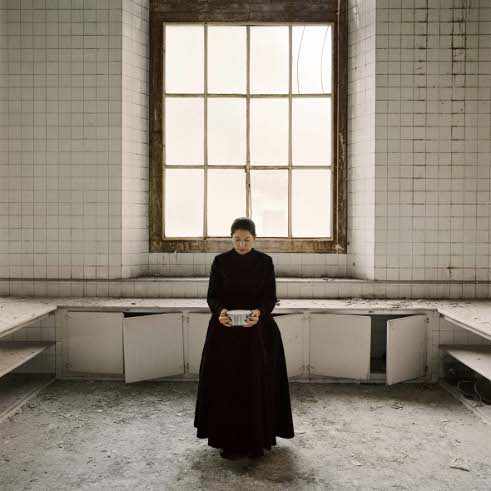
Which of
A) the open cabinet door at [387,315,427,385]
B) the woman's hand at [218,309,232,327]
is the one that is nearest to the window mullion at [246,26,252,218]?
the open cabinet door at [387,315,427,385]

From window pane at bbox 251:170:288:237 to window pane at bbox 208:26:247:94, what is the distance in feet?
2.67

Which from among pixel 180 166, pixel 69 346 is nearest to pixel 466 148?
pixel 180 166

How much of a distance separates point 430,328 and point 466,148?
Result: 1538 millimetres

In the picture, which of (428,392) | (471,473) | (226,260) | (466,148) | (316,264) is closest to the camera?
(471,473)

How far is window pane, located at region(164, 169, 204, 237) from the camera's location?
15.1ft

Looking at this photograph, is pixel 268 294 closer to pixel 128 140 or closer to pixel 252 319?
pixel 252 319

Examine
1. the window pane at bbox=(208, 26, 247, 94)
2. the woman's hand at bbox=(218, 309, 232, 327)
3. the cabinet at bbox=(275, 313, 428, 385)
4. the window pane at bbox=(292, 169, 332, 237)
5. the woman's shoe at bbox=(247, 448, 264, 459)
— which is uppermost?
the window pane at bbox=(208, 26, 247, 94)

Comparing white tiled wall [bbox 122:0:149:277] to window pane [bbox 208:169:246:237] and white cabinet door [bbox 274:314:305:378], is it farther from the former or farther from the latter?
white cabinet door [bbox 274:314:305:378]

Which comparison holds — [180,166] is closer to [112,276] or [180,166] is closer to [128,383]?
[112,276]

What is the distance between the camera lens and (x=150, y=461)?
2.69m

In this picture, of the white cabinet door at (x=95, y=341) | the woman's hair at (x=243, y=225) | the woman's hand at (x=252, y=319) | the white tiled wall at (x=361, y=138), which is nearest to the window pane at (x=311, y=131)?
the white tiled wall at (x=361, y=138)

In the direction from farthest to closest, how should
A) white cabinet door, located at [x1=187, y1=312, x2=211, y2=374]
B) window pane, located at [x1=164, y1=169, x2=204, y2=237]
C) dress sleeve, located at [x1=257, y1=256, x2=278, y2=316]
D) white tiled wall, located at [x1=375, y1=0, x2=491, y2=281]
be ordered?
window pane, located at [x1=164, y1=169, x2=204, y2=237]
white tiled wall, located at [x1=375, y1=0, x2=491, y2=281]
white cabinet door, located at [x1=187, y1=312, x2=211, y2=374]
dress sleeve, located at [x1=257, y1=256, x2=278, y2=316]

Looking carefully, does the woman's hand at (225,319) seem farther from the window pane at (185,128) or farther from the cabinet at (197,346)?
the window pane at (185,128)

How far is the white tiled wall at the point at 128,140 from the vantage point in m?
4.17
